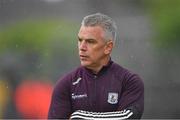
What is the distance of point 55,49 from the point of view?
11.8 ft

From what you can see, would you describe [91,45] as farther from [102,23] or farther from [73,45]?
[73,45]

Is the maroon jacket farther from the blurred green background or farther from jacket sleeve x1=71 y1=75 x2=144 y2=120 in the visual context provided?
the blurred green background

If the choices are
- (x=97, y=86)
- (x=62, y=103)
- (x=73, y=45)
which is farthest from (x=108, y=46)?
(x=73, y=45)

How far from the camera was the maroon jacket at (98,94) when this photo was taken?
86.4 inches

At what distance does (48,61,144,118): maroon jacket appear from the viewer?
2193 mm

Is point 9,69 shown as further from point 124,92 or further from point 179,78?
point 124,92

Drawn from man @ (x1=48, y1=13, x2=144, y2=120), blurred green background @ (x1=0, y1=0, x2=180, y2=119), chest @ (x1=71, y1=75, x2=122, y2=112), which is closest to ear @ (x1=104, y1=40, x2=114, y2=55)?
man @ (x1=48, y1=13, x2=144, y2=120)

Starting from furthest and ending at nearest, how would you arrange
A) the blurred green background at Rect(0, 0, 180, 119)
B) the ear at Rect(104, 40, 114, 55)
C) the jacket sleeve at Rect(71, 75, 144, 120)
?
the blurred green background at Rect(0, 0, 180, 119) < the ear at Rect(104, 40, 114, 55) < the jacket sleeve at Rect(71, 75, 144, 120)

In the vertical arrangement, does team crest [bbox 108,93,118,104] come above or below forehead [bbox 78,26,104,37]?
below

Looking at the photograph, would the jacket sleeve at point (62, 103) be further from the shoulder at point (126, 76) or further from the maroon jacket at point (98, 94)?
the shoulder at point (126, 76)

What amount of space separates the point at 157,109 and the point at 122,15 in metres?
0.73

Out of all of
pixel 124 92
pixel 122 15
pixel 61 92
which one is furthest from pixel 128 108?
pixel 122 15

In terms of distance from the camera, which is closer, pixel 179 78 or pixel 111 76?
pixel 111 76

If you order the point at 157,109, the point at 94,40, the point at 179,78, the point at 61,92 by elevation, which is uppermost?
the point at 94,40
